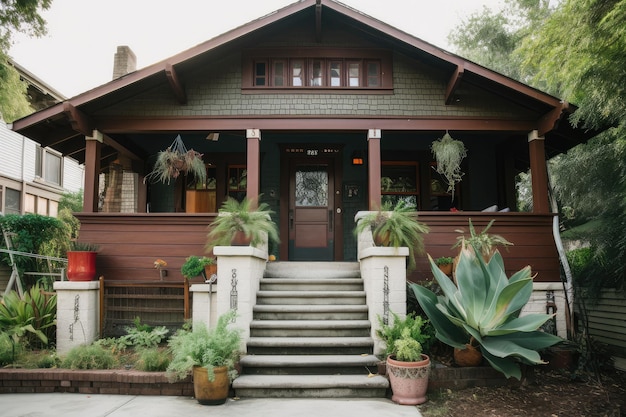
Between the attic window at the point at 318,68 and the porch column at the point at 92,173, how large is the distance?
2.76 metres

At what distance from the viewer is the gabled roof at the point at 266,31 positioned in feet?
24.3

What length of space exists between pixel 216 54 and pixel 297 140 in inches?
97.9

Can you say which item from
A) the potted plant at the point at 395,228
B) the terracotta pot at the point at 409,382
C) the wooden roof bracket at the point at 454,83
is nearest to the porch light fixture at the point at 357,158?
the wooden roof bracket at the point at 454,83

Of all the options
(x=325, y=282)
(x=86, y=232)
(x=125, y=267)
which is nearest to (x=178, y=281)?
(x=125, y=267)

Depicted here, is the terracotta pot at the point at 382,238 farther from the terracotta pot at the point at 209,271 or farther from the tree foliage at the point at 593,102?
the tree foliage at the point at 593,102

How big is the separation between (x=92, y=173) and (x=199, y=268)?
8.72 ft

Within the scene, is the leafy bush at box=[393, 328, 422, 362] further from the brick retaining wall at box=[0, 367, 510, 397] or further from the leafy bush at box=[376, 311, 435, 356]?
the brick retaining wall at box=[0, 367, 510, 397]

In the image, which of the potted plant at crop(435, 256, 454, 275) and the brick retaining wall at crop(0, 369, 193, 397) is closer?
the brick retaining wall at crop(0, 369, 193, 397)


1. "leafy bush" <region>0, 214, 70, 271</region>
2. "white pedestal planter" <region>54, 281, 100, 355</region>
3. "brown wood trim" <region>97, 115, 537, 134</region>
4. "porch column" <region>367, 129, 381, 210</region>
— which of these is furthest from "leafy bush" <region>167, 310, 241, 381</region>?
"leafy bush" <region>0, 214, 70, 271</region>

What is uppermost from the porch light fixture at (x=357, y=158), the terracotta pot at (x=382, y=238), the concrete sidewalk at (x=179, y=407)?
the porch light fixture at (x=357, y=158)

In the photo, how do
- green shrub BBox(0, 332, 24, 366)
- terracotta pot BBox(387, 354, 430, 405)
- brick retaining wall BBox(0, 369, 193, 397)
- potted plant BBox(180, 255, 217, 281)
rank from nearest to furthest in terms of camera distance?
terracotta pot BBox(387, 354, 430, 405) → brick retaining wall BBox(0, 369, 193, 397) → green shrub BBox(0, 332, 24, 366) → potted plant BBox(180, 255, 217, 281)

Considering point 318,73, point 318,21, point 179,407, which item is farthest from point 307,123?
point 179,407

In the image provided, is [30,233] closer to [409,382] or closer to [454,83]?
[409,382]

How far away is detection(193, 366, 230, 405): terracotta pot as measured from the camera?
15.6 feet
